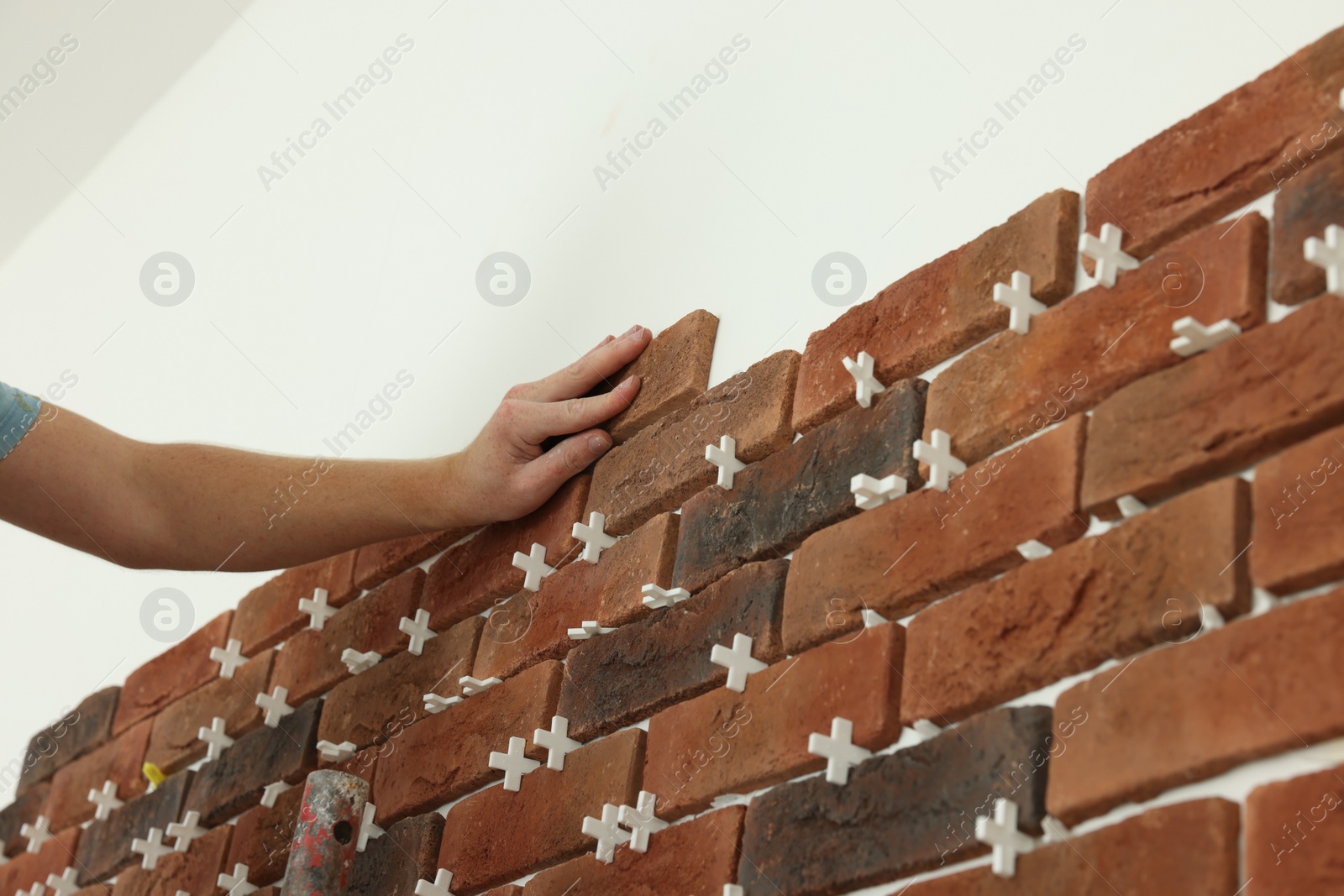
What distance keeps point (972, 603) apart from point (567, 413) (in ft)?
2.18

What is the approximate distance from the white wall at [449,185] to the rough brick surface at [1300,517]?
0.38m

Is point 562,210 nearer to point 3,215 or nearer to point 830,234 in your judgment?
point 830,234

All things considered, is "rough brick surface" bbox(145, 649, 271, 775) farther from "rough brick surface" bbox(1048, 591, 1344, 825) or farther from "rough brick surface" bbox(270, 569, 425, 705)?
"rough brick surface" bbox(1048, 591, 1344, 825)

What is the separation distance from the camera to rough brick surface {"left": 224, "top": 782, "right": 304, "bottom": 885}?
1.74 m

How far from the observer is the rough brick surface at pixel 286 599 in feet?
6.44

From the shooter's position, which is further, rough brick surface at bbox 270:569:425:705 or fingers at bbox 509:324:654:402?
rough brick surface at bbox 270:569:425:705

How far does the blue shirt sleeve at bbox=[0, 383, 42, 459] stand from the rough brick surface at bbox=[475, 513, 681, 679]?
663 millimetres

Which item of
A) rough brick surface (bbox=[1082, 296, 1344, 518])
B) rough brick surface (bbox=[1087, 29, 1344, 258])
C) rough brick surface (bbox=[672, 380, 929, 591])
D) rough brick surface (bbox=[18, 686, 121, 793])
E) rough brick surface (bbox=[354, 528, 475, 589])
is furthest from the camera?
rough brick surface (bbox=[18, 686, 121, 793])

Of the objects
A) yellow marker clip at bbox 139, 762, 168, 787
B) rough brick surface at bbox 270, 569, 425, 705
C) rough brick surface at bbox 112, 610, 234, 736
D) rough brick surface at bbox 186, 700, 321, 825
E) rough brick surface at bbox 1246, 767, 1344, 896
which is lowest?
rough brick surface at bbox 1246, 767, 1344, 896

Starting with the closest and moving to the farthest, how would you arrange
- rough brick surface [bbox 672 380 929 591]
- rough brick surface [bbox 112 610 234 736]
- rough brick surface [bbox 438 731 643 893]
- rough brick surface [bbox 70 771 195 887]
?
rough brick surface [bbox 672 380 929 591]
rough brick surface [bbox 438 731 643 893]
rough brick surface [bbox 70 771 195 887]
rough brick surface [bbox 112 610 234 736]

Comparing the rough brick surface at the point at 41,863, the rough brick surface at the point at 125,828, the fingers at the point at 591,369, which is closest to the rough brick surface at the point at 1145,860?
the fingers at the point at 591,369

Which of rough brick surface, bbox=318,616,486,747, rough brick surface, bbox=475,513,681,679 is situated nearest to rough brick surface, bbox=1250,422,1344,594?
rough brick surface, bbox=475,513,681,679

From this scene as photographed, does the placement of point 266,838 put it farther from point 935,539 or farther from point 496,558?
point 935,539

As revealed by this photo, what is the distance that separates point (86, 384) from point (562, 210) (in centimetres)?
171
